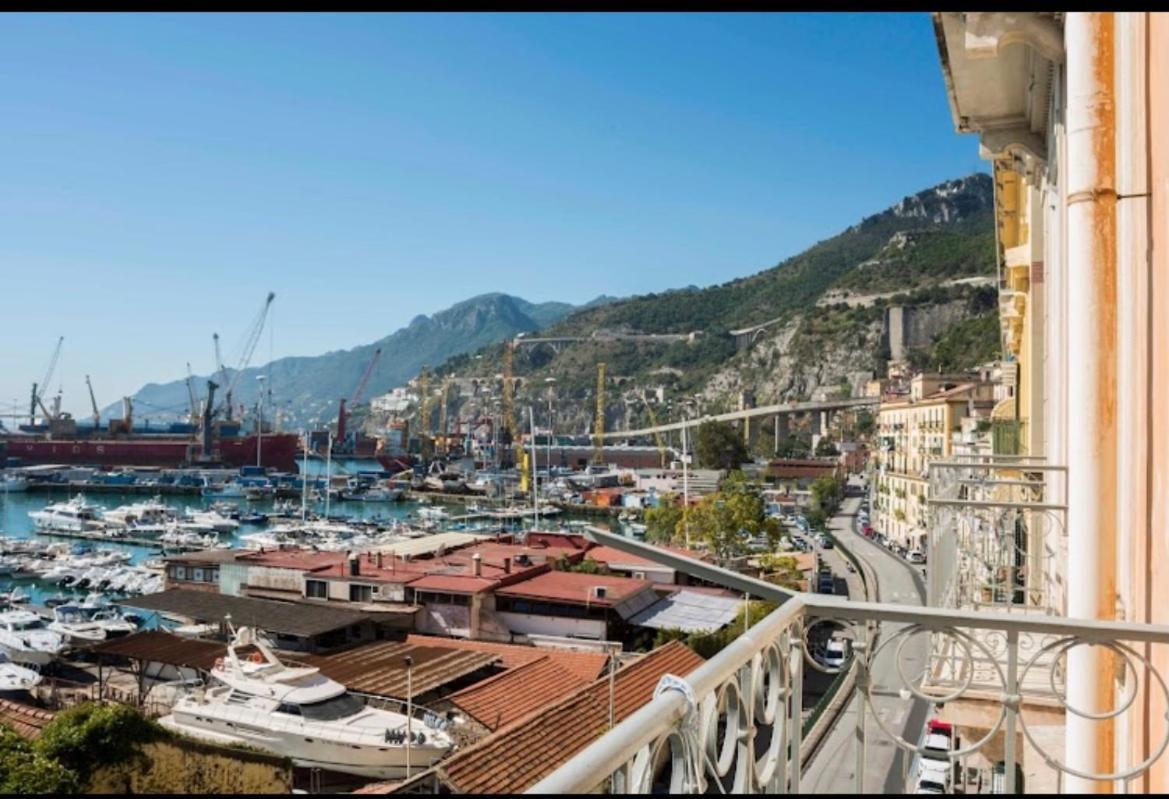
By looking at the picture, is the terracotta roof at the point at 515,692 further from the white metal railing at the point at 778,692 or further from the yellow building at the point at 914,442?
the yellow building at the point at 914,442

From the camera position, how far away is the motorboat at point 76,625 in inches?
896

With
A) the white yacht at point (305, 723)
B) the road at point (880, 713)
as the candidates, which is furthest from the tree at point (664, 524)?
the white yacht at point (305, 723)

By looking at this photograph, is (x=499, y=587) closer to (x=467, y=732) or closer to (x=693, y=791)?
(x=467, y=732)

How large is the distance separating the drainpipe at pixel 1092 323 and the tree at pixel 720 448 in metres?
61.5

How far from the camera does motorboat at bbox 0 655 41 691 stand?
1825cm

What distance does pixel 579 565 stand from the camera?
26281 mm

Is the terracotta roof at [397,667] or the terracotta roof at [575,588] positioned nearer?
the terracotta roof at [397,667]

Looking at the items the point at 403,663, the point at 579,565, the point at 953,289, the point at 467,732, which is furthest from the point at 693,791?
the point at 953,289

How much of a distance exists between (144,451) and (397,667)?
6847 centimetres

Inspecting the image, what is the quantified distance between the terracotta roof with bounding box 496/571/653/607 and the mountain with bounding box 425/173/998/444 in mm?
53302

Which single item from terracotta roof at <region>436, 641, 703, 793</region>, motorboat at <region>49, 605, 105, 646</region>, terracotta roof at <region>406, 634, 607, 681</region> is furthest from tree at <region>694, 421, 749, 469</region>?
terracotta roof at <region>436, 641, 703, 793</region>

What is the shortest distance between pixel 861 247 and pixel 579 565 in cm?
11879

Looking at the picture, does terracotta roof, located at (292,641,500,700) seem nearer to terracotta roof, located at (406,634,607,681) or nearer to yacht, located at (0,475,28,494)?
terracotta roof, located at (406,634,607,681)
